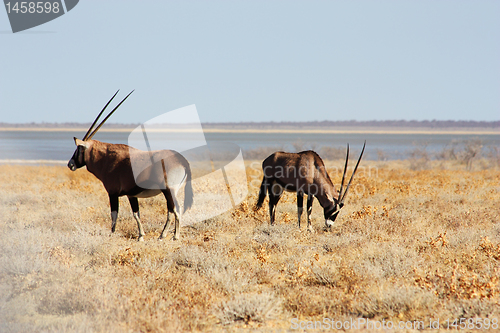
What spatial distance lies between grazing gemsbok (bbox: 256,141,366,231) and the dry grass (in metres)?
0.61

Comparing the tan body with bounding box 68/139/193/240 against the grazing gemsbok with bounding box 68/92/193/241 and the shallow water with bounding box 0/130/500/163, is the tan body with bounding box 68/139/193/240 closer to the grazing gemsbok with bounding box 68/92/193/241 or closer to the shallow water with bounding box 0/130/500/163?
the grazing gemsbok with bounding box 68/92/193/241

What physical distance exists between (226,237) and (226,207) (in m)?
2.91

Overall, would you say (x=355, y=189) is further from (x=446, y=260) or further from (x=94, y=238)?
(x=94, y=238)

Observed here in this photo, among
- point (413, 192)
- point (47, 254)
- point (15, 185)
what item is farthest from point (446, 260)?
point (15, 185)

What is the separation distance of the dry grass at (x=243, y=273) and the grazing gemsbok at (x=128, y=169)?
100 cm

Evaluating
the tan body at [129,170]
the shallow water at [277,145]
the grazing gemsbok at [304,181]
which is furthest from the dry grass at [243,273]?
the shallow water at [277,145]

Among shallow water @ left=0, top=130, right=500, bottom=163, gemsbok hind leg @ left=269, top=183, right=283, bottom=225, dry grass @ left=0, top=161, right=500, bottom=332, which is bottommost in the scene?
shallow water @ left=0, top=130, right=500, bottom=163

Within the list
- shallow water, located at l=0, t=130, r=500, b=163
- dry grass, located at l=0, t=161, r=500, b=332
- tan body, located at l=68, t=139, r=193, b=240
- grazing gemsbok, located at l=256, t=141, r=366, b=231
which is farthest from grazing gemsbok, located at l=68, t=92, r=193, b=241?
shallow water, located at l=0, t=130, r=500, b=163

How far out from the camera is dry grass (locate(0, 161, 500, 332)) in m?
4.95

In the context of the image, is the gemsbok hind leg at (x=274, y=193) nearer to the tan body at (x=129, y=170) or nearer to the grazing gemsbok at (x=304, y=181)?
the grazing gemsbok at (x=304, y=181)

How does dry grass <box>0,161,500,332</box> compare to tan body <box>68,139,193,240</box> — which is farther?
tan body <box>68,139,193,240</box>

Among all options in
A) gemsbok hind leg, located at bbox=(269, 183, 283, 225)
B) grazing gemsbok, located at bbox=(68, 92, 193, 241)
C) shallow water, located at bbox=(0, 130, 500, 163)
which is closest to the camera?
grazing gemsbok, located at bbox=(68, 92, 193, 241)

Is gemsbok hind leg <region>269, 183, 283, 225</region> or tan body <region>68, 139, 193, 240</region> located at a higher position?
tan body <region>68, 139, 193, 240</region>

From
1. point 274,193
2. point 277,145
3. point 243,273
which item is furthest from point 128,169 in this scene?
point 277,145
